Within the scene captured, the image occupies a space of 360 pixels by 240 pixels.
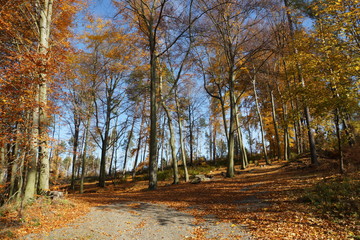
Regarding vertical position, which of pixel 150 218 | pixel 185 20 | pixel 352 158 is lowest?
pixel 150 218

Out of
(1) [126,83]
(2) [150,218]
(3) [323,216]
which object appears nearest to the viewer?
(3) [323,216]

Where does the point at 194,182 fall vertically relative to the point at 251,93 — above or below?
below

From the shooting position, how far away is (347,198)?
5633 millimetres

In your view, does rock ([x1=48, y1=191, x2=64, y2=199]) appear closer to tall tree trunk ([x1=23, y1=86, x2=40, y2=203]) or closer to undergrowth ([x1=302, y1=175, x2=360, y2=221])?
tall tree trunk ([x1=23, y1=86, x2=40, y2=203])

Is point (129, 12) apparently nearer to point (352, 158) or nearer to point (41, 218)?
point (41, 218)

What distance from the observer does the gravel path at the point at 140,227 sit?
4.83 meters

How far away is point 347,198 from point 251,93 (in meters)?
18.7

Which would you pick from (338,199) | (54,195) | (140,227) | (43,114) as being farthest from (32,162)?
(338,199)

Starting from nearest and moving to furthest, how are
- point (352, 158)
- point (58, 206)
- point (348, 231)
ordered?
1. point (348, 231)
2. point (58, 206)
3. point (352, 158)

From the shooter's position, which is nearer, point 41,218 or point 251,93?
point 41,218

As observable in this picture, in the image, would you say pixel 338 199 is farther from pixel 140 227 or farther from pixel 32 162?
pixel 32 162

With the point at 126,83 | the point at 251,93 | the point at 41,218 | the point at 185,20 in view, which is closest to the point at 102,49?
the point at 126,83

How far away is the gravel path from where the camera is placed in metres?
4.83

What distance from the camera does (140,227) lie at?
5.52 meters
